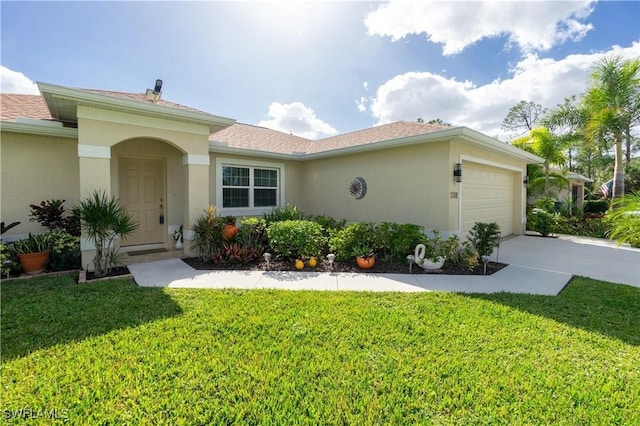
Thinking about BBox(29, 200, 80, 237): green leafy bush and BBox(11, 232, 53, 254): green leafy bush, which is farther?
BBox(29, 200, 80, 237): green leafy bush

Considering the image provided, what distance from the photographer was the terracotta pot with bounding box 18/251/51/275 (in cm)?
574

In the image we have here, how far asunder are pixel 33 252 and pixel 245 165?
5.91 m

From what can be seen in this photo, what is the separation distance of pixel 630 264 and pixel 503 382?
7740 millimetres

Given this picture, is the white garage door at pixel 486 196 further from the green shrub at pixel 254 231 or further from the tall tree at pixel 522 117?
the tall tree at pixel 522 117

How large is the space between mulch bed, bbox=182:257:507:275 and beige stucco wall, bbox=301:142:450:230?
57.0 inches

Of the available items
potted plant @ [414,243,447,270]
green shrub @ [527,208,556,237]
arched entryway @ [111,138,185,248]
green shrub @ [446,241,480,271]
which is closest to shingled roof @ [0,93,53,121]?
arched entryway @ [111,138,185,248]

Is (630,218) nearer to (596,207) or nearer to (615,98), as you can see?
(615,98)

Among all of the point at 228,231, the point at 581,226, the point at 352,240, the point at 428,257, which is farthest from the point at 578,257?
the point at 228,231

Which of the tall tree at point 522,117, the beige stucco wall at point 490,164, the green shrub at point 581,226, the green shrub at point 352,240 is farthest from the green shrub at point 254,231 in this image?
the tall tree at point 522,117

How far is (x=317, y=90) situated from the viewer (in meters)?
12.3

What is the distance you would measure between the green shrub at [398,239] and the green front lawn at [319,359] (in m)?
2.42

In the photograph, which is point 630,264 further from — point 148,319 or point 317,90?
point 317,90

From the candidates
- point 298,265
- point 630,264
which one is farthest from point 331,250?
point 630,264

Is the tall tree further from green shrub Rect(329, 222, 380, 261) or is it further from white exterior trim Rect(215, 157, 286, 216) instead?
green shrub Rect(329, 222, 380, 261)
